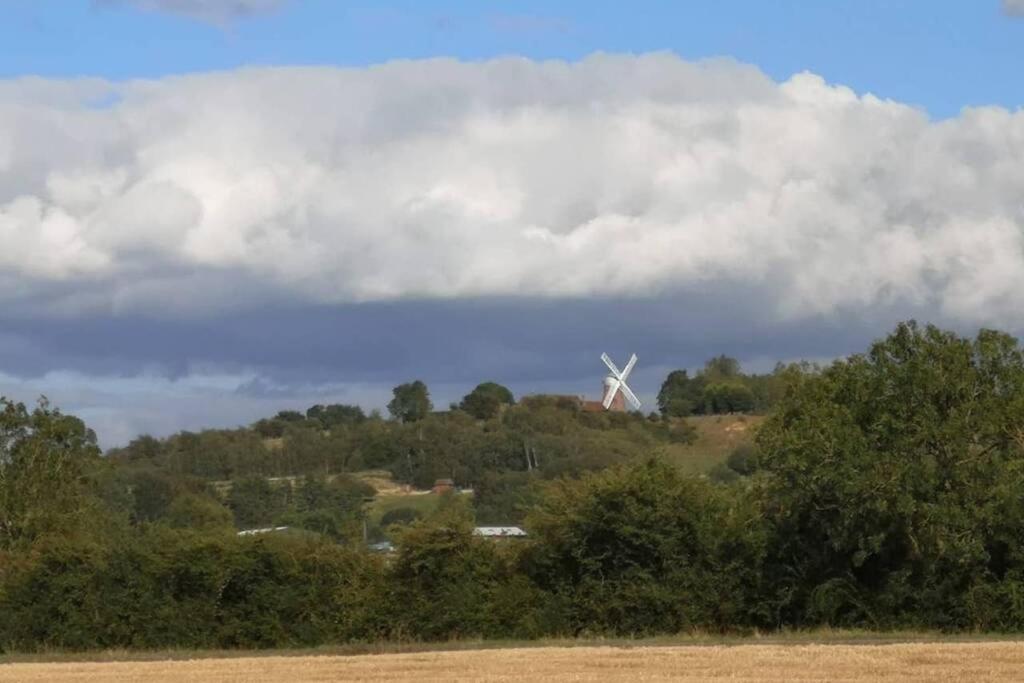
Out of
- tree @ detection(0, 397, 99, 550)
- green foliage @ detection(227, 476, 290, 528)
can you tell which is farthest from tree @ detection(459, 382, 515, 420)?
tree @ detection(0, 397, 99, 550)

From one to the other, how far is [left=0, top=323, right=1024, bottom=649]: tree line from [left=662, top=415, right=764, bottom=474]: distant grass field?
81457mm

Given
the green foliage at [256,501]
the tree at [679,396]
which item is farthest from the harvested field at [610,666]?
the tree at [679,396]

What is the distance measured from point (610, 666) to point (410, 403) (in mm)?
158951

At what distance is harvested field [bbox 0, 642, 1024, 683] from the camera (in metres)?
27.0

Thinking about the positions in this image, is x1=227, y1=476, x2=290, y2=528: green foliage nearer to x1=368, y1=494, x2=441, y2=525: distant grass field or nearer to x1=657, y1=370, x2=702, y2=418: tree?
x1=368, y1=494, x2=441, y2=525: distant grass field

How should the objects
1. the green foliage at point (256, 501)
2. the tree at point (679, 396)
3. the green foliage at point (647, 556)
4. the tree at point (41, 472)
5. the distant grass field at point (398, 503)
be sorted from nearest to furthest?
the green foliage at point (647, 556) < the tree at point (41, 472) < the green foliage at point (256, 501) < the distant grass field at point (398, 503) < the tree at point (679, 396)

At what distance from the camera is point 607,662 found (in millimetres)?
29812

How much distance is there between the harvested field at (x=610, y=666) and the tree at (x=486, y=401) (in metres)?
140

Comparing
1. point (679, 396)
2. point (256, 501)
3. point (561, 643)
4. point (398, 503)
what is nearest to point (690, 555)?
point (561, 643)

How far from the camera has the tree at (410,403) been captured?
184875 mm

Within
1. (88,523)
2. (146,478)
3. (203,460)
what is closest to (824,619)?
(88,523)

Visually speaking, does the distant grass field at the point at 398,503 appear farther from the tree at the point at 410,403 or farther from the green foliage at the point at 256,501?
the tree at the point at 410,403

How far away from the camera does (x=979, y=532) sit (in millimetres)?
34594

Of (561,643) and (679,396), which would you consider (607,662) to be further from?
(679,396)
